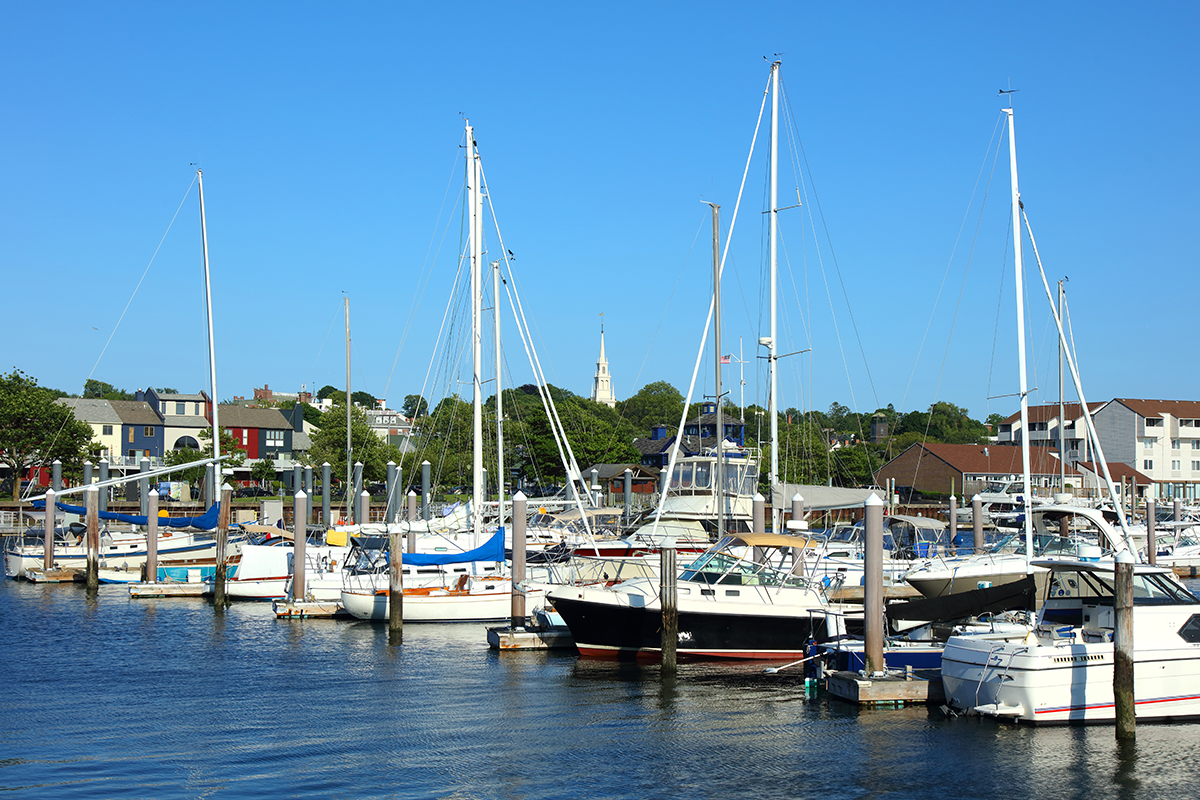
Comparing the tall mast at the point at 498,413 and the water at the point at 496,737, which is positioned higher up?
the tall mast at the point at 498,413

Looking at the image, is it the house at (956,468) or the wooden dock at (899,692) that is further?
the house at (956,468)

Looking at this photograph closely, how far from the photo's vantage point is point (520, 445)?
9650 centimetres

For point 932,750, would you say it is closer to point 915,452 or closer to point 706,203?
point 706,203

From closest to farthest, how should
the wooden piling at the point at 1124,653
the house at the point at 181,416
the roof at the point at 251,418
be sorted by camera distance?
the wooden piling at the point at 1124,653 → the house at the point at 181,416 → the roof at the point at 251,418

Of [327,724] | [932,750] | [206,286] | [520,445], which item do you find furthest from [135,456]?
[932,750]

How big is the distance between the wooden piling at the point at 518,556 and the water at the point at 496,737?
185 centimetres

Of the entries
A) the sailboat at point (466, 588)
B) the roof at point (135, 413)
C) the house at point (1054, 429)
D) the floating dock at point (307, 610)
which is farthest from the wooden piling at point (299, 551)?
the house at point (1054, 429)

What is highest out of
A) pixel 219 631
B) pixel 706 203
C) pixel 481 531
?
pixel 706 203

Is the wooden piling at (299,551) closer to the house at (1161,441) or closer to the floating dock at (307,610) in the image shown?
the floating dock at (307,610)

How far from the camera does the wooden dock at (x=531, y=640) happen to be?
2592 centimetres

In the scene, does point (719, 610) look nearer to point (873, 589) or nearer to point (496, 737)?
point (873, 589)

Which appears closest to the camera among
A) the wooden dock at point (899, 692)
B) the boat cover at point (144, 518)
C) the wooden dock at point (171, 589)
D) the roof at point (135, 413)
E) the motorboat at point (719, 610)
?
Result: the wooden dock at point (899, 692)

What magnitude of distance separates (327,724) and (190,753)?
255cm

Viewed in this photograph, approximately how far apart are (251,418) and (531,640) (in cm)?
8515
